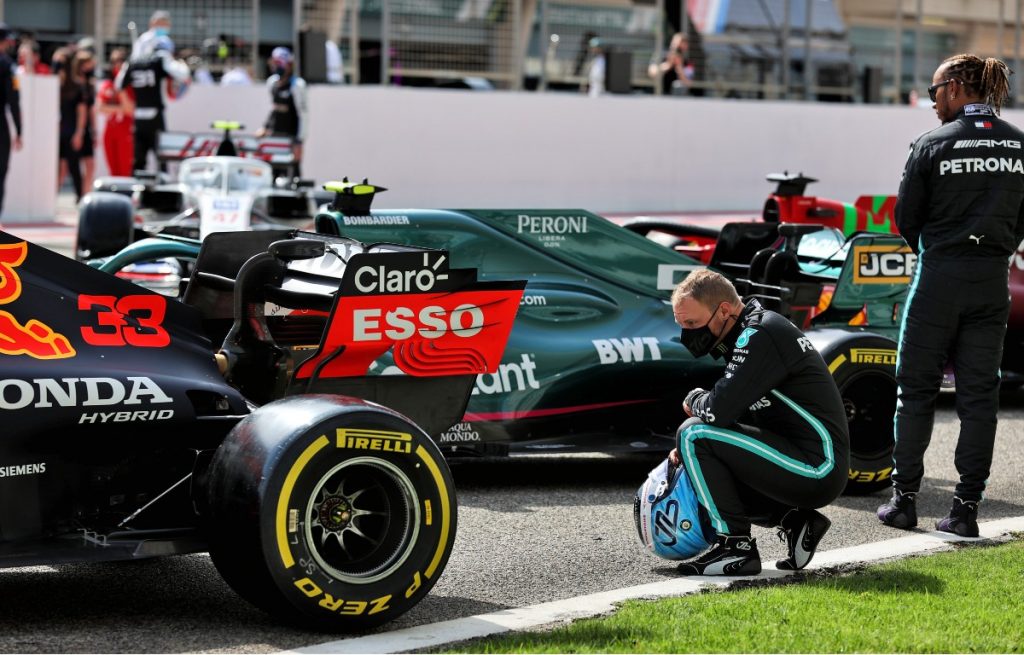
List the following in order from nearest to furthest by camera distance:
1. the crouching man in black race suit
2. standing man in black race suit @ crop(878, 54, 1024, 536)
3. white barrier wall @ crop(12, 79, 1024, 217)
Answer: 1. the crouching man in black race suit
2. standing man in black race suit @ crop(878, 54, 1024, 536)
3. white barrier wall @ crop(12, 79, 1024, 217)

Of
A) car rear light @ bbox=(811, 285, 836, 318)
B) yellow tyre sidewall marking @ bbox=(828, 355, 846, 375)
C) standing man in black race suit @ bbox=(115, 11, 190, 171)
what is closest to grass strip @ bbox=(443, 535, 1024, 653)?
yellow tyre sidewall marking @ bbox=(828, 355, 846, 375)

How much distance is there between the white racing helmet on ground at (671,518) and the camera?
5.60m

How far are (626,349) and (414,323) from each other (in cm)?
234

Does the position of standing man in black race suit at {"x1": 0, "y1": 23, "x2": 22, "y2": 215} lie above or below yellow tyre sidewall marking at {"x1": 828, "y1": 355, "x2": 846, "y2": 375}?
above

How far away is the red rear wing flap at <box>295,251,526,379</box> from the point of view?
5.13 meters

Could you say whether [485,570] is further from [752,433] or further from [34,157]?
[34,157]

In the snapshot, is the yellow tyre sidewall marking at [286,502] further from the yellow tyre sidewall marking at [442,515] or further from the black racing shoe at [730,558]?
the black racing shoe at [730,558]

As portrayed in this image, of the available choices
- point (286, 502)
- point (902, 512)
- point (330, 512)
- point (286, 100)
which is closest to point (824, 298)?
point (902, 512)

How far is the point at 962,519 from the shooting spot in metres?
6.38

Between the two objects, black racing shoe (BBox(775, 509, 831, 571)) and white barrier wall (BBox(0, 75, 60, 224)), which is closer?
black racing shoe (BBox(775, 509, 831, 571))

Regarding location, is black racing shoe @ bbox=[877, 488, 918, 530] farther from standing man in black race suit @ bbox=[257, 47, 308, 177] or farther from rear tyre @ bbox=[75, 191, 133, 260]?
standing man in black race suit @ bbox=[257, 47, 308, 177]

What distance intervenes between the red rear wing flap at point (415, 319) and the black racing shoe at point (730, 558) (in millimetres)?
993

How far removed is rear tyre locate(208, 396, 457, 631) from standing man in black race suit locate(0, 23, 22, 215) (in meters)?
13.3

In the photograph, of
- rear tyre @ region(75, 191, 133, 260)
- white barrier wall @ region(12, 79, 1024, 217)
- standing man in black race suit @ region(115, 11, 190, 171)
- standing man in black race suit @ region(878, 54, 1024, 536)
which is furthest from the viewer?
white barrier wall @ region(12, 79, 1024, 217)
